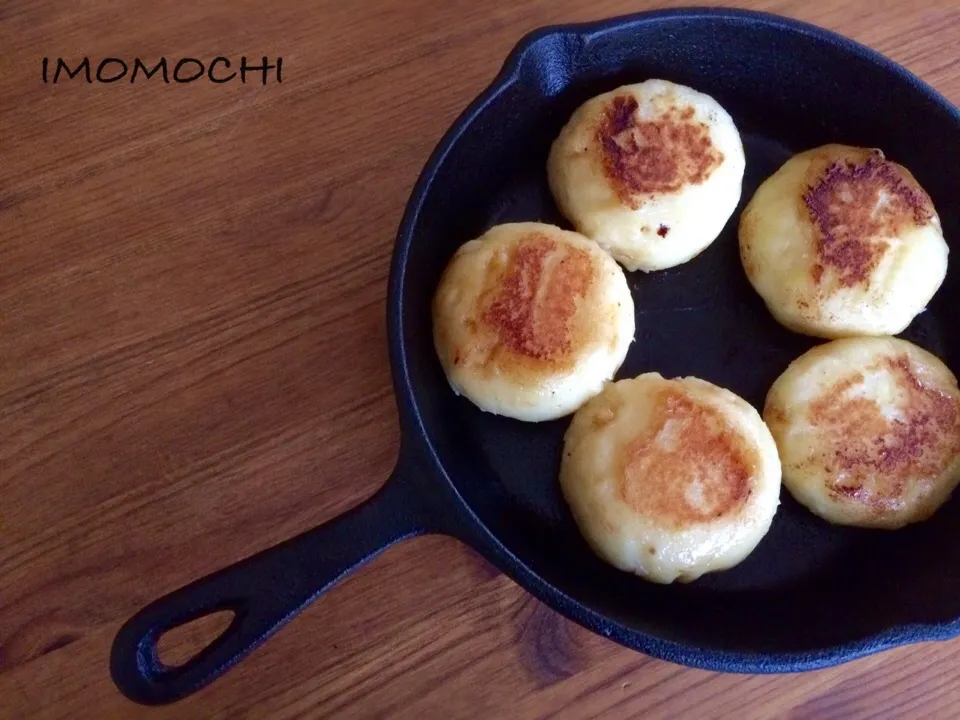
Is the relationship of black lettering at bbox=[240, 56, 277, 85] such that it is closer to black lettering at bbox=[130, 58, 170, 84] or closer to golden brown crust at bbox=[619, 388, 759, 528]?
black lettering at bbox=[130, 58, 170, 84]

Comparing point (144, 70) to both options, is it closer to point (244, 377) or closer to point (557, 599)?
point (244, 377)

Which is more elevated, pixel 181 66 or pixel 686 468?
pixel 181 66

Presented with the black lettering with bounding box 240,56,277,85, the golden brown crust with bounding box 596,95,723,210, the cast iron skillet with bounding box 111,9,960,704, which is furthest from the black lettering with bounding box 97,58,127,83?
the golden brown crust with bounding box 596,95,723,210

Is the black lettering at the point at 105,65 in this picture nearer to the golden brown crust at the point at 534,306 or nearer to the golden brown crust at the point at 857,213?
the golden brown crust at the point at 534,306

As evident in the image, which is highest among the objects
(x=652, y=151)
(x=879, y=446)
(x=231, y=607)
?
(x=652, y=151)

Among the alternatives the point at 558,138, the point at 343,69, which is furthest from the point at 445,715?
the point at 343,69

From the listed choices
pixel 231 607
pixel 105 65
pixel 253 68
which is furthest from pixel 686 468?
pixel 105 65

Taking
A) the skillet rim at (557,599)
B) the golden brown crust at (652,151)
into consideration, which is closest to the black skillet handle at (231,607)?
the skillet rim at (557,599)
